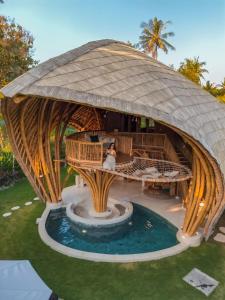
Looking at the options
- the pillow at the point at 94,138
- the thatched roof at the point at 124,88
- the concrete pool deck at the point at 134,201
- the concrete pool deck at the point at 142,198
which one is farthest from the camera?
the concrete pool deck at the point at 142,198

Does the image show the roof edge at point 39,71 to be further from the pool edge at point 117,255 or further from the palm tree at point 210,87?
the palm tree at point 210,87

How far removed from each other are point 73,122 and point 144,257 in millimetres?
11781

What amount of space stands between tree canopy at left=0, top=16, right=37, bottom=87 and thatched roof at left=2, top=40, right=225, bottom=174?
14.8 meters

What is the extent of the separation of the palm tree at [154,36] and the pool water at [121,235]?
37275 millimetres

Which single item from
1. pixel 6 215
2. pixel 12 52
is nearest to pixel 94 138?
pixel 6 215

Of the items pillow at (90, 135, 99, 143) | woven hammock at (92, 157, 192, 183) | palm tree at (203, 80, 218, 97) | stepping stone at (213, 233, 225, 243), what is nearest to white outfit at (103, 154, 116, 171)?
woven hammock at (92, 157, 192, 183)

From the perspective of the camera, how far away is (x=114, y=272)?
33.7 ft

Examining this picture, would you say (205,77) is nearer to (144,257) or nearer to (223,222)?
(223,222)

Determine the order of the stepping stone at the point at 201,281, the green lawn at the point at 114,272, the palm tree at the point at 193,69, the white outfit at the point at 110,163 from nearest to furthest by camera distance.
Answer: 1. the green lawn at the point at 114,272
2. the stepping stone at the point at 201,281
3. the white outfit at the point at 110,163
4. the palm tree at the point at 193,69

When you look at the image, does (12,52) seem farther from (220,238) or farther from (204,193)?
(220,238)

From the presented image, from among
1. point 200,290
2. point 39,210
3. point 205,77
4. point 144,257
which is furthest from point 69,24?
point 205,77

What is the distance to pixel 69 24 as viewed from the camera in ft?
52.3

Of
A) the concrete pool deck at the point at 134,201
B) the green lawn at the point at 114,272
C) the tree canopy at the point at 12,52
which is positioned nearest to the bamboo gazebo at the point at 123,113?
the concrete pool deck at the point at 134,201

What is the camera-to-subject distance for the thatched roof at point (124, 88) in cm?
890
